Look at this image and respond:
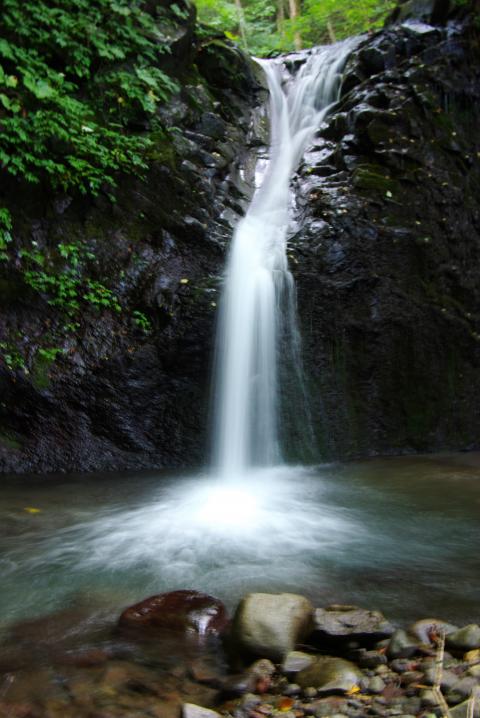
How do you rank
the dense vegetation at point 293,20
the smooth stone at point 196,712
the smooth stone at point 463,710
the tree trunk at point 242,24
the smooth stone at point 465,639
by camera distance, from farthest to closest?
the tree trunk at point 242,24 < the dense vegetation at point 293,20 < the smooth stone at point 465,639 < the smooth stone at point 196,712 < the smooth stone at point 463,710

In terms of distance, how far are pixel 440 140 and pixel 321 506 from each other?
6264 mm

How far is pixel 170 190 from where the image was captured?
23.1 feet

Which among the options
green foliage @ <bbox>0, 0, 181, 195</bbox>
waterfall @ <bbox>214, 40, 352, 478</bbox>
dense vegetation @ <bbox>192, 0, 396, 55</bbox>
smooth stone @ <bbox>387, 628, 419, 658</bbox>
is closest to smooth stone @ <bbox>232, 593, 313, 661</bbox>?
smooth stone @ <bbox>387, 628, 419, 658</bbox>

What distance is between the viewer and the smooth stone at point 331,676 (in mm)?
2078

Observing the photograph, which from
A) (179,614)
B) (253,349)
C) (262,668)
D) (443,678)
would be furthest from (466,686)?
(253,349)

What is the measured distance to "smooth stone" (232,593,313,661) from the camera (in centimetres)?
238

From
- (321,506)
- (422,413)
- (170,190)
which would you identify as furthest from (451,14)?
(321,506)

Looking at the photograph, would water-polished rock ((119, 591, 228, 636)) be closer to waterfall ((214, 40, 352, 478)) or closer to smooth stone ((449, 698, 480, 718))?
smooth stone ((449, 698, 480, 718))

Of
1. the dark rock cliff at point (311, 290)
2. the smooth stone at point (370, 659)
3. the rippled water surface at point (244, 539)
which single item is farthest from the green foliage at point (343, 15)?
the smooth stone at point (370, 659)

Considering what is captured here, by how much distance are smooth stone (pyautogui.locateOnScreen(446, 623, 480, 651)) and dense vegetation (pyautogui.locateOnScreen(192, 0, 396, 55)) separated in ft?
40.8

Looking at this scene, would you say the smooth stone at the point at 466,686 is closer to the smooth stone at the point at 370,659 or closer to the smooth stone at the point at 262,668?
the smooth stone at the point at 370,659

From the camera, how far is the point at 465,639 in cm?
226

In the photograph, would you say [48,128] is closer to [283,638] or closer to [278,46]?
[283,638]

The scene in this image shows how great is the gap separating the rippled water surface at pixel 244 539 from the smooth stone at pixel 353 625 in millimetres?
313
